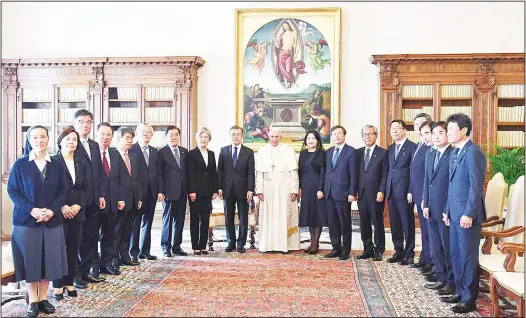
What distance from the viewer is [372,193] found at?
6.70 metres

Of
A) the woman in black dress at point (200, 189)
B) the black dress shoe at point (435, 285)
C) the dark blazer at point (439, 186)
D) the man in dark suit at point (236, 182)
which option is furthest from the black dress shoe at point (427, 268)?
the woman in black dress at point (200, 189)

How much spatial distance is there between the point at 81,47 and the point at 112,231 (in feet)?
17.9

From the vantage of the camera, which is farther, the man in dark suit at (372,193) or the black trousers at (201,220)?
the black trousers at (201,220)

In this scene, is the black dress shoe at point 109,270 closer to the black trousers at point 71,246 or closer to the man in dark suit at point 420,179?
the black trousers at point 71,246

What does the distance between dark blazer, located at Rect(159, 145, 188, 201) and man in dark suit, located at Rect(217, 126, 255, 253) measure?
0.57m

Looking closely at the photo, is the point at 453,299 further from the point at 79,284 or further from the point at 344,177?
the point at 79,284

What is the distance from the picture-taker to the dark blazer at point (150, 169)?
6465mm

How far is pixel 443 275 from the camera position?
5109 millimetres

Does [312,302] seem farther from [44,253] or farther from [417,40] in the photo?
[417,40]

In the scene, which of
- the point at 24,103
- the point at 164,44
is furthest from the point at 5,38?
the point at 164,44

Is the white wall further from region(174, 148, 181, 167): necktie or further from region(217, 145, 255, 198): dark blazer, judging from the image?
region(174, 148, 181, 167): necktie

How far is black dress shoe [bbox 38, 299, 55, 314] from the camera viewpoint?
4315 millimetres

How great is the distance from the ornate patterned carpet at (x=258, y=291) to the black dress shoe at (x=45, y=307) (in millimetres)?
71

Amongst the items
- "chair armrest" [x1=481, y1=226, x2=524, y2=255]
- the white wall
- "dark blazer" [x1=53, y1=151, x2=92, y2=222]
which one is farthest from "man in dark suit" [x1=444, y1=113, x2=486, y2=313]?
the white wall
